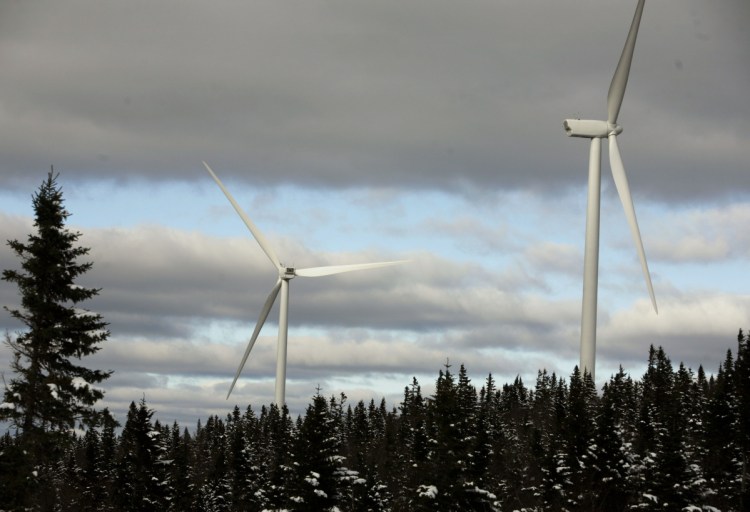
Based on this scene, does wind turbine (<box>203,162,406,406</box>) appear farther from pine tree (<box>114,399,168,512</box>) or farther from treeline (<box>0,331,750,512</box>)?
pine tree (<box>114,399,168,512</box>)

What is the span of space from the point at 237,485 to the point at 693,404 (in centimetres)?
7490

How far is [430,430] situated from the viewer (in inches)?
2532

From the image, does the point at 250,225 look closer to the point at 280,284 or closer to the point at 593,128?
the point at 280,284

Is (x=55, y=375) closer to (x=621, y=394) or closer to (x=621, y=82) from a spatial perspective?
(x=621, y=82)

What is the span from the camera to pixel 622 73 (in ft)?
341

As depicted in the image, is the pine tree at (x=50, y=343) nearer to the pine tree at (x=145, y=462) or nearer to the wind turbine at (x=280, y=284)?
the pine tree at (x=145, y=462)

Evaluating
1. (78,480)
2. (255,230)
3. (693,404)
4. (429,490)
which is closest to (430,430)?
(429,490)

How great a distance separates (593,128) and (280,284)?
41504mm

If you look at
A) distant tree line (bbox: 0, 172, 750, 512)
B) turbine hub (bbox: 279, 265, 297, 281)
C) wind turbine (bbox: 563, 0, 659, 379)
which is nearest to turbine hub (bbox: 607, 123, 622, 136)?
Result: wind turbine (bbox: 563, 0, 659, 379)

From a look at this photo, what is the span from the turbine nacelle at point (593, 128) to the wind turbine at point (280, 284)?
28.5 metres

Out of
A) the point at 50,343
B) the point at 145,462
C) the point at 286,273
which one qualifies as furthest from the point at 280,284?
the point at 50,343

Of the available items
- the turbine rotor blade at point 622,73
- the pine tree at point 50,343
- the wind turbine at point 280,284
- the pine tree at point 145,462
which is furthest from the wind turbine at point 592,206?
the pine tree at point 50,343

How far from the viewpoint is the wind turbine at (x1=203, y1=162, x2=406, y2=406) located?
109231mm

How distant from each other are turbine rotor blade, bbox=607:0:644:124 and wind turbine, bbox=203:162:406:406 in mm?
30485
